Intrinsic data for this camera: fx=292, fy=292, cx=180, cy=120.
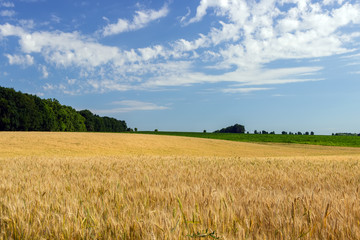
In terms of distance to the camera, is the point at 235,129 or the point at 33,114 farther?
the point at 235,129

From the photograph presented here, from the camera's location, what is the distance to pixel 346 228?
77.0 inches

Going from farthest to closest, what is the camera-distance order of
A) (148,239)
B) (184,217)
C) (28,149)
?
(28,149) < (184,217) < (148,239)

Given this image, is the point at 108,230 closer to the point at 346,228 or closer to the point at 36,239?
the point at 36,239

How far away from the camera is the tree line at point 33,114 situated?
153 feet

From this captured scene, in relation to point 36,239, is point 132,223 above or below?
above

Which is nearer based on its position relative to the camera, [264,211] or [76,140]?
[264,211]

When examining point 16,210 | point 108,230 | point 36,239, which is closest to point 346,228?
point 108,230

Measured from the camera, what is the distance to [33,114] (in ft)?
167

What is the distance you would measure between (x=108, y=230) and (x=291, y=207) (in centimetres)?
158

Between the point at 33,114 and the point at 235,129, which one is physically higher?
the point at 33,114

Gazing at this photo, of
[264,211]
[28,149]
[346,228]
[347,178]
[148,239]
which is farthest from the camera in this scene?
[28,149]

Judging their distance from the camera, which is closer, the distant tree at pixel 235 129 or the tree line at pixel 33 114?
the tree line at pixel 33 114

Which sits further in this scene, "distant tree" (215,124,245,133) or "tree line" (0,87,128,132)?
"distant tree" (215,124,245,133)

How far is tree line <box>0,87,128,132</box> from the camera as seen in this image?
46781 mm
